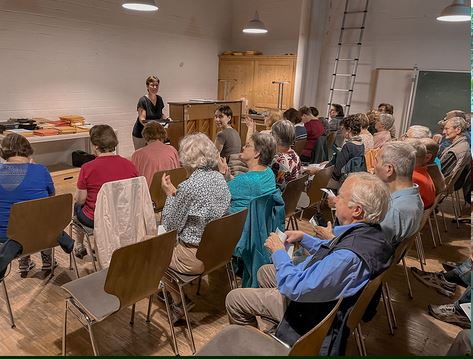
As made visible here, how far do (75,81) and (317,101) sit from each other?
193 inches

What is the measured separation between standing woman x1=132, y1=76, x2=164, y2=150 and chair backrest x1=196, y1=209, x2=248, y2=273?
3401 millimetres

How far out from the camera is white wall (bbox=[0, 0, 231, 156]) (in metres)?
5.38

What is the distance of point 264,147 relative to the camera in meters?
2.54

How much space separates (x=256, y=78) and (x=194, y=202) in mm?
6636

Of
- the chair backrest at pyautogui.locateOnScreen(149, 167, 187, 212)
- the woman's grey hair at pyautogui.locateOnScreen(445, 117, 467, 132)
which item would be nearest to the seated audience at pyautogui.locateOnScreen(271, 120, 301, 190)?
the chair backrest at pyautogui.locateOnScreen(149, 167, 187, 212)

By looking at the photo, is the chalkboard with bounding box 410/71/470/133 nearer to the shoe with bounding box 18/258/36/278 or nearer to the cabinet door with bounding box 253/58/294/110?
the cabinet door with bounding box 253/58/294/110

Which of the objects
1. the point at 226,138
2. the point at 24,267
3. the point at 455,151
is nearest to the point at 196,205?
the point at 24,267

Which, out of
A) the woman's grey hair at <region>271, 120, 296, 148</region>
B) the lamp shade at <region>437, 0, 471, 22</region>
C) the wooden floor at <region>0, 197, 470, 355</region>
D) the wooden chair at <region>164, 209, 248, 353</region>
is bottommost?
the wooden floor at <region>0, 197, 470, 355</region>

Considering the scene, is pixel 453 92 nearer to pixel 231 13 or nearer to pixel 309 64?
pixel 309 64

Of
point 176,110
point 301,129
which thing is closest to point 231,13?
point 176,110

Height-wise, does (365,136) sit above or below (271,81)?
below

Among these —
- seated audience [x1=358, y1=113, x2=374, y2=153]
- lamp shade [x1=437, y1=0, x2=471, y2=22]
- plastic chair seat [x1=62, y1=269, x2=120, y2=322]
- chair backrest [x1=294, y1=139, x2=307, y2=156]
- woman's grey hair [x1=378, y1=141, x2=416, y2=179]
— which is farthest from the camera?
chair backrest [x1=294, y1=139, x2=307, y2=156]

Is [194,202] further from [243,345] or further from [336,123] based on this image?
[336,123]

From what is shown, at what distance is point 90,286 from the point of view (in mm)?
1961
